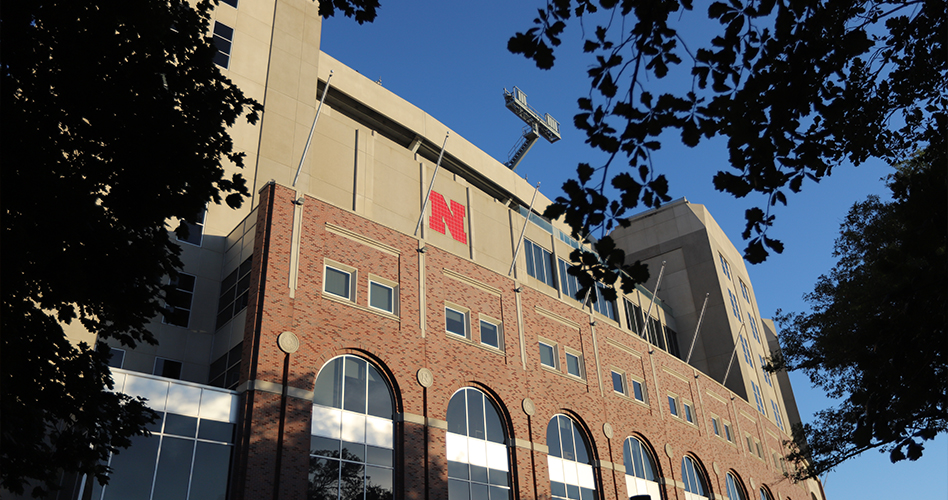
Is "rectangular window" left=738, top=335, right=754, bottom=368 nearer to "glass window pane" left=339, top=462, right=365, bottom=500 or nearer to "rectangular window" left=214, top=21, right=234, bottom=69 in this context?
"glass window pane" left=339, top=462, right=365, bottom=500

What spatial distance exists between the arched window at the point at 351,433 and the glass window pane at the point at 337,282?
93.4 inches

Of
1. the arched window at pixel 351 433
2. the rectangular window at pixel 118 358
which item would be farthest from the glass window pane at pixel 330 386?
the rectangular window at pixel 118 358

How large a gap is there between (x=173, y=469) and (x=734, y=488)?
35500 mm

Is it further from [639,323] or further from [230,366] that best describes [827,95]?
[639,323]

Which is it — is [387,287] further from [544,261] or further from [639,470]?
[639,470]

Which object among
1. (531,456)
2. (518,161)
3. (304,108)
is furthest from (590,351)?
(518,161)

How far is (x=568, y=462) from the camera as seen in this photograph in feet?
98.6

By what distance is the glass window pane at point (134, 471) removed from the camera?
1734cm

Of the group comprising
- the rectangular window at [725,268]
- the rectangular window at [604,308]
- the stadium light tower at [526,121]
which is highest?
the stadium light tower at [526,121]

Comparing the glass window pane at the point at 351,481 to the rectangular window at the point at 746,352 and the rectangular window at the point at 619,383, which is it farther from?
the rectangular window at the point at 746,352

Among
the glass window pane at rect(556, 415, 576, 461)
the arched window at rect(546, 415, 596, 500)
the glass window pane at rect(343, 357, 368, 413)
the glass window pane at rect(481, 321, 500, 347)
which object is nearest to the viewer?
the glass window pane at rect(343, 357, 368, 413)

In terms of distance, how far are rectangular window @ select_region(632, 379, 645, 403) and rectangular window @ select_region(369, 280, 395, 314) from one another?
16289 millimetres

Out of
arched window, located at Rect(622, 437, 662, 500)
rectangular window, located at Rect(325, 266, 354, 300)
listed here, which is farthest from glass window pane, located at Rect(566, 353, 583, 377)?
rectangular window, located at Rect(325, 266, 354, 300)

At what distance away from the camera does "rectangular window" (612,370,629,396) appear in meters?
35.4
